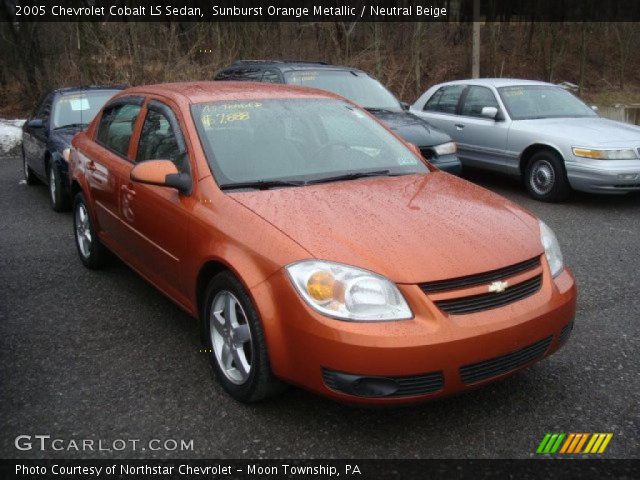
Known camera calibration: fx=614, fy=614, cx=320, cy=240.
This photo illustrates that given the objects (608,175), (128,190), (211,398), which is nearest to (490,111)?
(608,175)

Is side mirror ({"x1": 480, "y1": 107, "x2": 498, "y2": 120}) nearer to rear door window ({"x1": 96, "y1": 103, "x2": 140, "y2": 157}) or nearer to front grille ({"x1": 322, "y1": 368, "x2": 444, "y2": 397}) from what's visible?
rear door window ({"x1": 96, "y1": 103, "x2": 140, "y2": 157})

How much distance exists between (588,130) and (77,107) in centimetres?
648

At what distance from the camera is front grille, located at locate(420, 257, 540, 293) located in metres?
2.63

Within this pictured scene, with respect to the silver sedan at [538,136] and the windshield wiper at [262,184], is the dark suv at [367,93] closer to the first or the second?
the silver sedan at [538,136]

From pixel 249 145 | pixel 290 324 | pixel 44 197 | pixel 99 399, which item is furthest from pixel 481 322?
pixel 44 197

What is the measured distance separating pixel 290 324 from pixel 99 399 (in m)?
1.22

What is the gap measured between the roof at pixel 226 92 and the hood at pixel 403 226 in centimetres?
94

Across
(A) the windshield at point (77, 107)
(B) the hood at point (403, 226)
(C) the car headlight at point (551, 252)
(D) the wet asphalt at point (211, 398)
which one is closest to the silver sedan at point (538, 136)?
(D) the wet asphalt at point (211, 398)

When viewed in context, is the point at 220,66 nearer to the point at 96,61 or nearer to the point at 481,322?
the point at 96,61

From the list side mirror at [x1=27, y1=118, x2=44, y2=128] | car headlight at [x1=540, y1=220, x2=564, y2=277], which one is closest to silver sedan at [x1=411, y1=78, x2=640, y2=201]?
car headlight at [x1=540, y1=220, x2=564, y2=277]

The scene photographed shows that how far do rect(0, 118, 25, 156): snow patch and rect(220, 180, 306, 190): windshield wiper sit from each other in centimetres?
1121

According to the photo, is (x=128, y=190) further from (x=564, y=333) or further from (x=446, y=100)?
(x=446, y=100)

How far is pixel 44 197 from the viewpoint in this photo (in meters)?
8.33

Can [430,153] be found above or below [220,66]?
below
